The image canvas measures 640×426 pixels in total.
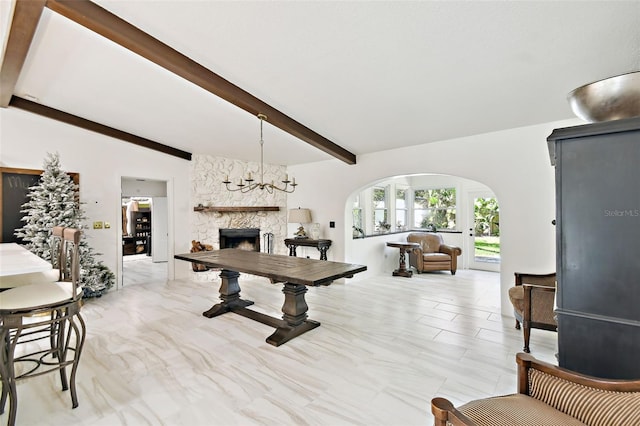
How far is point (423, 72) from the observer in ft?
8.61

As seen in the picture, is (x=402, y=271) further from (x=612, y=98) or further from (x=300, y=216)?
(x=612, y=98)

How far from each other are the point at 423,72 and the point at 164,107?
333 cm

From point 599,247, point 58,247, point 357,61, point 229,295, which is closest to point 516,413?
point 599,247

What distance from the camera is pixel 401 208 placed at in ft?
26.6

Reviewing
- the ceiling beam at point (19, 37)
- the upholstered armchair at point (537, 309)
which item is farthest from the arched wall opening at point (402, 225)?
the ceiling beam at point (19, 37)

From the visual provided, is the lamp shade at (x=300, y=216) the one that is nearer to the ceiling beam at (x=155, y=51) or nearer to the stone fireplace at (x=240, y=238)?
the stone fireplace at (x=240, y=238)

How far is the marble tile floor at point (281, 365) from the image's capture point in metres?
2.00

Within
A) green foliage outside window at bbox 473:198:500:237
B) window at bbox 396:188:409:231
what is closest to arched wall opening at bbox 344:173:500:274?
window at bbox 396:188:409:231

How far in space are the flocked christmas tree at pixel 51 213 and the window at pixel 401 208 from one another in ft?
21.6

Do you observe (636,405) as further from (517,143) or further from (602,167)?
(517,143)

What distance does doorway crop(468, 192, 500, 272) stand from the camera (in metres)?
6.98

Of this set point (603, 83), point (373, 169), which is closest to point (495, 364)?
point (603, 83)

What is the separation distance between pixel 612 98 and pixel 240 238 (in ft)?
20.5

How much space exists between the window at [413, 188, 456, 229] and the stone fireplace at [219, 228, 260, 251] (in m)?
4.46
